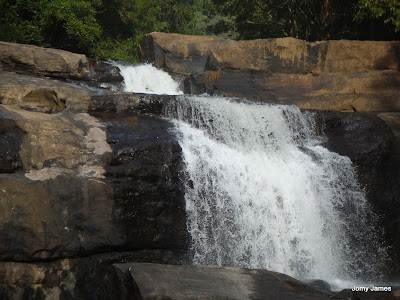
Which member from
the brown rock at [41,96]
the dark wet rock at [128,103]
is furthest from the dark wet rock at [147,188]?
the brown rock at [41,96]

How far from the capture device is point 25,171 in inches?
298

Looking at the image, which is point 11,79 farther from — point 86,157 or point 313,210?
point 313,210

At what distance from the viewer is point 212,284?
5.72 meters

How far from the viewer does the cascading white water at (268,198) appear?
862 centimetres

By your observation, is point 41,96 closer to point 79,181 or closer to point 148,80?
point 79,181

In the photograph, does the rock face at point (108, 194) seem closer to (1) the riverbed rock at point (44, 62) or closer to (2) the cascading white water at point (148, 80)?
(1) the riverbed rock at point (44, 62)

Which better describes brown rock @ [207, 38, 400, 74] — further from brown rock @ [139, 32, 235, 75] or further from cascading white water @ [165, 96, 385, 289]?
cascading white water @ [165, 96, 385, 289]

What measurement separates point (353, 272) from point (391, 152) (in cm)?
295

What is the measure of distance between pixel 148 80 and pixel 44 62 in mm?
4212

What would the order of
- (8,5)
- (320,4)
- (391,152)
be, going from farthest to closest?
(320,4) < (8,5) < (391,152)

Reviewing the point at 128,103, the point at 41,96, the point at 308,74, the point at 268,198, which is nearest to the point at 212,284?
the point at 268,198

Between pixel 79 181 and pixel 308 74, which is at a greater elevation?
pixel 308 74

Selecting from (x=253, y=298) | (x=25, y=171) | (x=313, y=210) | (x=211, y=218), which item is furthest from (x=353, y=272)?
(x=25, y=171)

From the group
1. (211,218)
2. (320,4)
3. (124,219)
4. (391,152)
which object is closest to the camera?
(124,219)
